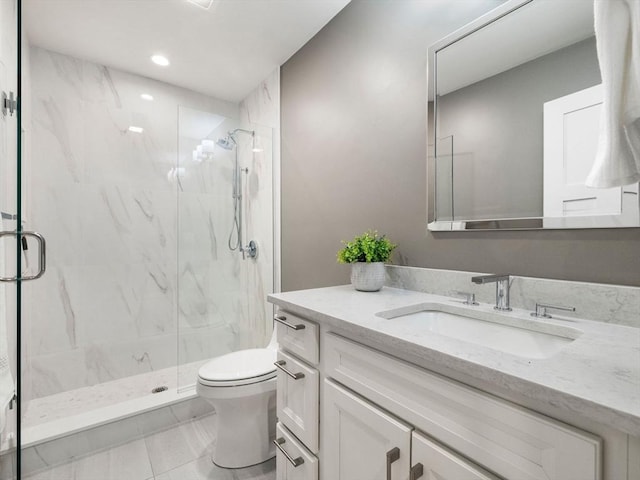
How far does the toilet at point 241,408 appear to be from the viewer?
4.91 ft

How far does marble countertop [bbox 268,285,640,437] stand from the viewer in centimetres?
44

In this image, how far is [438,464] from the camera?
64 cm

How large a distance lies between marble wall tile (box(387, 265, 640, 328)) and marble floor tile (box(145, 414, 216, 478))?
5.02 feet

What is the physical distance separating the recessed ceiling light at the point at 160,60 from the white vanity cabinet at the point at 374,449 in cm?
250

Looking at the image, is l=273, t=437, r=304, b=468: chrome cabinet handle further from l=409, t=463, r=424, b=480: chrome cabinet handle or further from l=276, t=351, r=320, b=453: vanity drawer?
l=409, t=463, r=424, b=480: chrome cabinet handle

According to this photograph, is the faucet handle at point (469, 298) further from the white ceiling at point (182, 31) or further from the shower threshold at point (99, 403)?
the shower threshold at point (99, 403)

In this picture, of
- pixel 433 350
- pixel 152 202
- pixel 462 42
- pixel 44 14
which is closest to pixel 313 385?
pixel 433 350

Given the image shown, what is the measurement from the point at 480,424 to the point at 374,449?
0.33 meters

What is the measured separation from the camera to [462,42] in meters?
1.22

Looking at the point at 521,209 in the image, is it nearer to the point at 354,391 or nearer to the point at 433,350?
the point at 433,350

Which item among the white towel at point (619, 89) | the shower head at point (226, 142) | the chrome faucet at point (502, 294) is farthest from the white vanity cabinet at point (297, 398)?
the shower head at point (226, 142)

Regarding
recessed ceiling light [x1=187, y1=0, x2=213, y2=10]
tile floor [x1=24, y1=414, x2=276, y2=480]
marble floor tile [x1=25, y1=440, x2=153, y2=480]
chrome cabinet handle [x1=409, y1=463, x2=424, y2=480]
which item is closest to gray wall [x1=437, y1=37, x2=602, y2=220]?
chrome cabinet handle [x1=409, y1=463, x2=424, y2=480]

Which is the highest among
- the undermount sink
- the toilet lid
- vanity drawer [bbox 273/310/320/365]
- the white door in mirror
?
the white door in mirror

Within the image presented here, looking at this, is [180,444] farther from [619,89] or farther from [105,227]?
[619,89]
